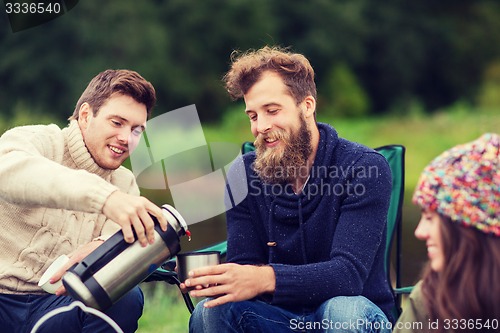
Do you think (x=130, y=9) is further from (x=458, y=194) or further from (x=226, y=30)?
(x=458, y=194)

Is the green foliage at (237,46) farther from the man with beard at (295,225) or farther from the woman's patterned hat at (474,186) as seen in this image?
the woman's patterned hat at (474,186)

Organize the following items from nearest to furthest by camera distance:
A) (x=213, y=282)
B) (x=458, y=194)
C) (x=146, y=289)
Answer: (x=458, y=194), (x=213, y=282), (x=146, y=289)

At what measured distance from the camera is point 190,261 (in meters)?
2.71

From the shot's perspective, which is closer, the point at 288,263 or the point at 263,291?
the point at 263,291

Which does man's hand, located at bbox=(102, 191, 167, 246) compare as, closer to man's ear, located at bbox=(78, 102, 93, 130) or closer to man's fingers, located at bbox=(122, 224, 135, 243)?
man's fingers, located at bbox=(122, 224, 135, 243)

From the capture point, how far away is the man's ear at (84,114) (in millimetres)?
2980

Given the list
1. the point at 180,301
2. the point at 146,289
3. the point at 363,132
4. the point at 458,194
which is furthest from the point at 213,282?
the point at 363,132

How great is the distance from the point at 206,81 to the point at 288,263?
16.3m

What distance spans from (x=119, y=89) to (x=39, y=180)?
0.55 metres

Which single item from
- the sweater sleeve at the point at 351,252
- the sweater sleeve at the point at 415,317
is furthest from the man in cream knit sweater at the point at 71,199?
the sweater sleeve at the point at 415,317

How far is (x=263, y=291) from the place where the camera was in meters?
2.76

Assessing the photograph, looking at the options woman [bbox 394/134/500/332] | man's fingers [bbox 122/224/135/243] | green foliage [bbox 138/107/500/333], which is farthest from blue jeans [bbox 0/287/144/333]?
green foliage [bbox 138/107/500/333]

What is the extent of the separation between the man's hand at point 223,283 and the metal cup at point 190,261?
4 cm

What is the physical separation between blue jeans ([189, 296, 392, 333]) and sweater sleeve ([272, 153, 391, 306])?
0.06m
